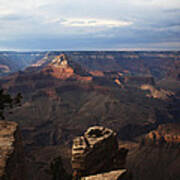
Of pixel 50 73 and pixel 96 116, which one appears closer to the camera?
pixel 96 116

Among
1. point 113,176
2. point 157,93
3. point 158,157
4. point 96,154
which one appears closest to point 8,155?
point 96,154

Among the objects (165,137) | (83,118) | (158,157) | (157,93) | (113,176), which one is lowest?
(83,118)

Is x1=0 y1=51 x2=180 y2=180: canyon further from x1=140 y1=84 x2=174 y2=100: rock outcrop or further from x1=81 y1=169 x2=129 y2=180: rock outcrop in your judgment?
x1=81 y1=169 x2=129 y2=180: rock outcrop

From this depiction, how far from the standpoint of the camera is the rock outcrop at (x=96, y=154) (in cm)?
2248

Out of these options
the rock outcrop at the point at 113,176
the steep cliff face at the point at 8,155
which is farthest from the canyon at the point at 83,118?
the rock outcrop at the point at 113,176

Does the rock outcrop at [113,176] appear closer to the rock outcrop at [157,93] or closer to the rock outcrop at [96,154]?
the rock outcrop at [96,154]

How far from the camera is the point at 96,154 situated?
23.0m

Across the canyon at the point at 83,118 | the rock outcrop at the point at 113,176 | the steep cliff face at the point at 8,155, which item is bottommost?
the canyon at the point at 83,118

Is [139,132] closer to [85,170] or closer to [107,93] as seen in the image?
[107,93]

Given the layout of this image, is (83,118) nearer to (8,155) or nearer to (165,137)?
(165,137)

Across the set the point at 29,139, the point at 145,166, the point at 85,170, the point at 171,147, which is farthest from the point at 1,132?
the point at 29,139

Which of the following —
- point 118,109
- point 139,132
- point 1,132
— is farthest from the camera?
point 118,109

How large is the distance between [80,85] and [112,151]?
428 feet

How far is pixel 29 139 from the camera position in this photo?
88.6 metres
